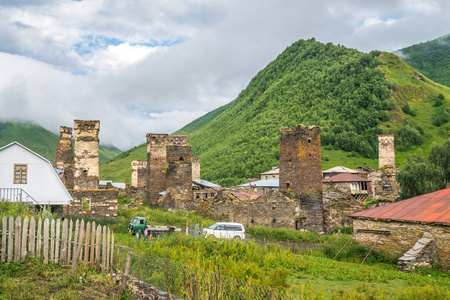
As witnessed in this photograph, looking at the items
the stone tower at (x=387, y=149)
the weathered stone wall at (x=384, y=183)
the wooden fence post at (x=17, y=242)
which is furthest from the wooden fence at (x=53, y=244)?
the stone tower at (x=387, y=149)

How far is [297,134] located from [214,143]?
84525mm

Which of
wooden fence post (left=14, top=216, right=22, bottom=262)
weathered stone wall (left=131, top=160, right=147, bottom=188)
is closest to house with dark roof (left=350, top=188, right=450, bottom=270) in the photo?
wooden fence post (left=14, top=216, right=22, bottom=262)

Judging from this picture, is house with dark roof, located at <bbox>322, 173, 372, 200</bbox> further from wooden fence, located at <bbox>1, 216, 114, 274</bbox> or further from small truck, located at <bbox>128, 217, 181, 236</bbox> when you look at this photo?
wooden fence, located at <bbox>1, 216, 114, 274</bbox>

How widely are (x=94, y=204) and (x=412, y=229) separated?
17878 millimetres

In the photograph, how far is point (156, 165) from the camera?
31.7 metres

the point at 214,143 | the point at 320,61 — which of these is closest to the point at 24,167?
the point at 214,143

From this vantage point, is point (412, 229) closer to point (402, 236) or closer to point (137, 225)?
point (402, 236)

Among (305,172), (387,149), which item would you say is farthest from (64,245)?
(387,149)

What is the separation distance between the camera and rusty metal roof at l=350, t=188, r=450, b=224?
14.8 metres

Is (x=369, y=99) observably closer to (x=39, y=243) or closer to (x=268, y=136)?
(x=268, y=136)

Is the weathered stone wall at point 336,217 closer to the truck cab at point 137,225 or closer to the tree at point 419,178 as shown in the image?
the tree at point 419,178

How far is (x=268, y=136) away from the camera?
95312mm

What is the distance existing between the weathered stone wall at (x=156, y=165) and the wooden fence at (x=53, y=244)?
21.2 metres

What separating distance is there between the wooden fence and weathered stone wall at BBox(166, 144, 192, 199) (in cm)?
2000
